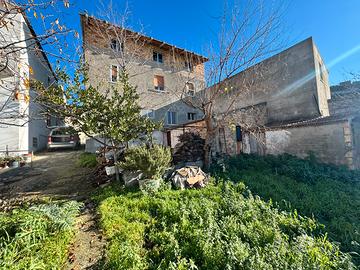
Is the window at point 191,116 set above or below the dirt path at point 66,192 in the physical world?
above

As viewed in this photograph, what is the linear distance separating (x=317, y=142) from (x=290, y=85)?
4511 millimetres

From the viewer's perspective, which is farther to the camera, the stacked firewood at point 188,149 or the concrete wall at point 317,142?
the concrete wall at point 317,142

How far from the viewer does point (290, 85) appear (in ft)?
38.5

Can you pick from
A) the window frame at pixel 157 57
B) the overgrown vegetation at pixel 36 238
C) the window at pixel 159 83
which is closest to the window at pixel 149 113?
the window at pixel 159 83

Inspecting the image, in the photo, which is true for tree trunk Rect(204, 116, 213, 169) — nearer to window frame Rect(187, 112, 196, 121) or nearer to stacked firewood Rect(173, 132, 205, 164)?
stacked firewood Rect(173, 132, 205, 164)

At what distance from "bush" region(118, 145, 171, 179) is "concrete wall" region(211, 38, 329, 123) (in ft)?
18.6

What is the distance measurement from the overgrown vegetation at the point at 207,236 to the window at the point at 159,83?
12.8m

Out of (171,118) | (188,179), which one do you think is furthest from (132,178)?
(171,118)

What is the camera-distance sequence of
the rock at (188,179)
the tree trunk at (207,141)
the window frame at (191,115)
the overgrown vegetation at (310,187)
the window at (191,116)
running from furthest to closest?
1. the window at (191,116)
2. the window frame at (191,115)
3. the tree trunk at (207,141)
4. the rock at (188,179)
5. the overgrown vegetation at (310,187)

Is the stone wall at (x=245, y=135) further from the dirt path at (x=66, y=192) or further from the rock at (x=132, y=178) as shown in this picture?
the dirt path at (x=66, y=192)

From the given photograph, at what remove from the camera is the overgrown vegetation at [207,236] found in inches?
115

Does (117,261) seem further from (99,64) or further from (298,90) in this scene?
(99,64)

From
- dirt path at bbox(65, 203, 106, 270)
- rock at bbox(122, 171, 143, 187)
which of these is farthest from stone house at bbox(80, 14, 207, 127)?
dirt path at bbox(65, 203, 106, 270)

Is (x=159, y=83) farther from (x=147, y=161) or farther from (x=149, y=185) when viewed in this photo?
(x=149, y=185)
